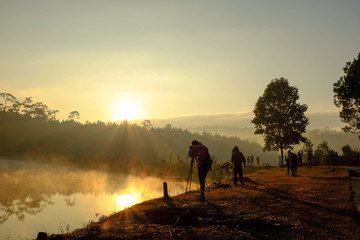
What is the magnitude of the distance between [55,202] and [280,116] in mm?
39272

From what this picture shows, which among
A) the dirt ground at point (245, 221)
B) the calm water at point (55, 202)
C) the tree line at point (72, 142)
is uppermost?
the tree line at point (72, 142)

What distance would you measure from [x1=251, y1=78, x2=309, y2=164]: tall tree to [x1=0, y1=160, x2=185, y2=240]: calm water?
74.0ft

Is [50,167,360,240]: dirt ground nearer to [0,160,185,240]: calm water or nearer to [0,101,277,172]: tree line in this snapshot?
[0,160,185,240]: calm water

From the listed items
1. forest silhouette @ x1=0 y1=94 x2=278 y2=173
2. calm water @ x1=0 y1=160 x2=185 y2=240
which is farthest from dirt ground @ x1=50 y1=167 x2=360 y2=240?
forest silhouette @ x1=0 y1=94 x2=278 y2=173

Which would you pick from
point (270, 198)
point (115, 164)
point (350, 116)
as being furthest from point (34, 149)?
point (270, 198)

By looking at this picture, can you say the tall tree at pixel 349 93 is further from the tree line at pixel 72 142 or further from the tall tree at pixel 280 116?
the tree line at pixel 72 142

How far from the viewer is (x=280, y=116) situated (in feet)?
177

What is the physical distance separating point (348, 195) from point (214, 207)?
686cm

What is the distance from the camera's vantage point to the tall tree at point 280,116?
53.7 m

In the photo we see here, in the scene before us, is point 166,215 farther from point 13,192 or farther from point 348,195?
point 13,192

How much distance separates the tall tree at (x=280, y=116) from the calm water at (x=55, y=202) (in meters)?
22.6

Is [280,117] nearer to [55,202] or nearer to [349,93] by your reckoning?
[349,93]

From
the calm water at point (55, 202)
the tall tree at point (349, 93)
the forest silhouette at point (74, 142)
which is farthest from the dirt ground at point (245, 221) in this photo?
the forest silhouette at point (74, 142)

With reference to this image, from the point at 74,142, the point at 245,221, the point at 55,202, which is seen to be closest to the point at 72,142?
the point at 74,142
